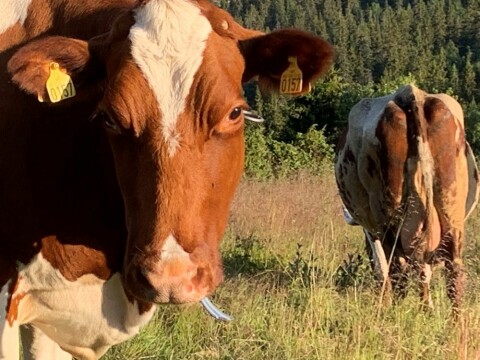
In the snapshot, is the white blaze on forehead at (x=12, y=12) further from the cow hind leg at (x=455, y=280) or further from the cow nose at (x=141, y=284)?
the cow hind leg at (x=455, y=280)

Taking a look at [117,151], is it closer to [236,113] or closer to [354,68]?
[236,113]

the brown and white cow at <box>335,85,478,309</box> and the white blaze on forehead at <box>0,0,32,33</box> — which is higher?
the white blaze on forehead at <box>0,0,32,33</box>

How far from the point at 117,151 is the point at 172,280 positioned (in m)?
0.56

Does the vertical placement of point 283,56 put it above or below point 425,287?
above

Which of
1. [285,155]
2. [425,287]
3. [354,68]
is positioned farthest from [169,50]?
[354,68]

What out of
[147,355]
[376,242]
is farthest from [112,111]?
[376,242]

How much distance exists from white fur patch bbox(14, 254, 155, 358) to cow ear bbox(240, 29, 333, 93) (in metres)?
1.04

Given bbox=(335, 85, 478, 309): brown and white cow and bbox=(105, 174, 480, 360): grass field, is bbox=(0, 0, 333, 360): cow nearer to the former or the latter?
bbox=(105, 174, 480, 360): grass field

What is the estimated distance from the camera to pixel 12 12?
335cm

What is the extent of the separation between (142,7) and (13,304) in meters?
1.31

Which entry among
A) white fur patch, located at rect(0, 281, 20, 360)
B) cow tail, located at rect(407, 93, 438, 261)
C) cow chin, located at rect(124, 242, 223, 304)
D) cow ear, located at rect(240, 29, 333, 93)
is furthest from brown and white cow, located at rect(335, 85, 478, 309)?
cow chin, located at rect(124, 242, 223, 304)

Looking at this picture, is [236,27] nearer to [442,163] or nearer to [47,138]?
[47,138]

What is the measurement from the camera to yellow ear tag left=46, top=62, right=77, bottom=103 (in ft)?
9.10

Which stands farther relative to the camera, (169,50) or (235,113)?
(235,113)
